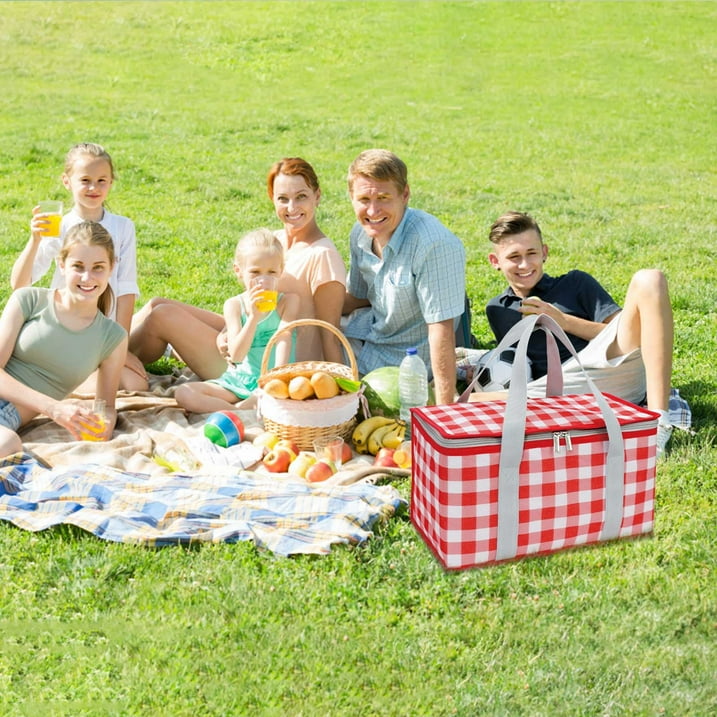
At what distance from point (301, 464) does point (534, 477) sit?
142 cm

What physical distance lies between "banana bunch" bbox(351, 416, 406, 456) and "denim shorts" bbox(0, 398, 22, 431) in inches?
66.1

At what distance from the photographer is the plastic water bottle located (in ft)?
16.7

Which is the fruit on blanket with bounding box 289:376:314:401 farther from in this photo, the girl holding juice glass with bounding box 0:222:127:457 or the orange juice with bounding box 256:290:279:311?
the girl holding juice glass with bounding box 0:222:127:457

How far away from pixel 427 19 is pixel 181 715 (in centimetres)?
2545

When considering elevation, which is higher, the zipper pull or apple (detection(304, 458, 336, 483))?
the zipper pull

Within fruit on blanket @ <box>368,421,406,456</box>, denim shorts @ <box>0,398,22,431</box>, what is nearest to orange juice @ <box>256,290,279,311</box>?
fruit on blanket @ <box>368,421,406,456</box>

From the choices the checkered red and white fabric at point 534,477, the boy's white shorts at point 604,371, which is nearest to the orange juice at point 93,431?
the checkered red and white fabric at point 534,477

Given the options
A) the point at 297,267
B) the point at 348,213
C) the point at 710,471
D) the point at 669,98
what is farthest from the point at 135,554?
the point at 669,98

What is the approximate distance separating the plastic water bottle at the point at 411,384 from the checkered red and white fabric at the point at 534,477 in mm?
1286

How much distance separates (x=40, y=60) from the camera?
21.5 metres

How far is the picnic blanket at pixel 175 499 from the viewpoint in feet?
12.9

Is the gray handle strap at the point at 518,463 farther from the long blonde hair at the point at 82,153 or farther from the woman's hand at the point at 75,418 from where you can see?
the long blonde hair at the point at 82,153

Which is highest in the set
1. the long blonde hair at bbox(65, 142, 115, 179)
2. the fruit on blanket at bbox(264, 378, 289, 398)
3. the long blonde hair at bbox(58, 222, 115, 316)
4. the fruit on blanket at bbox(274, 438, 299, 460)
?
the long blonde hair at bbox(65, 142, 115, 179)

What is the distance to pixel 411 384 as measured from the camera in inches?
200
